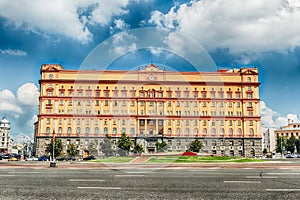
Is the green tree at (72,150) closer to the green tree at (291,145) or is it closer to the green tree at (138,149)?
the green tree at (138,149)

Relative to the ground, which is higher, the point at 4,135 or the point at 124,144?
the point at 124,144

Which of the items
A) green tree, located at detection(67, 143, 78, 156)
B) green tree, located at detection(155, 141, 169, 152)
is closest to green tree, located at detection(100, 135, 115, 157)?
green tree, located at detection(67, 143, 78, 156)

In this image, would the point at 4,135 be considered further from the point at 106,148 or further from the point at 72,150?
the point at 106,148

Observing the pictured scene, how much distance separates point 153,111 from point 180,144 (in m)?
12.8

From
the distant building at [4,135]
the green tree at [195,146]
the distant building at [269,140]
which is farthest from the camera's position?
the distant building at [4,135]

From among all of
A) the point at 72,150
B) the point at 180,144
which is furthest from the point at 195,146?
the point at 72,150

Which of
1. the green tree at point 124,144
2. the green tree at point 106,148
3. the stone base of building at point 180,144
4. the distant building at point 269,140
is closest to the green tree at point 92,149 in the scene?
the stone base of building at point 180,144

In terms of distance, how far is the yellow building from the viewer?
87.6 meters

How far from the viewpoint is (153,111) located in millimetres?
91188

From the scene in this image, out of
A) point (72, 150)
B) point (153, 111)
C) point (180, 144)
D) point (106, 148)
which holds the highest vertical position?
point (153, 111)

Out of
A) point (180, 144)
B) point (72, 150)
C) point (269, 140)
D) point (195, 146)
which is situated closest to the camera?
point (195, 146)

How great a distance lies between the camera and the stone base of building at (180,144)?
8612 centimetres

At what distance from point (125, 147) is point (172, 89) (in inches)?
930

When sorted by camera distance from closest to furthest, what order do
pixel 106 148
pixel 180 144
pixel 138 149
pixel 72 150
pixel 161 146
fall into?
pixel 106 148, pixel 72 150, pixel 138 149, pixel 161 146, pixel 180 144
